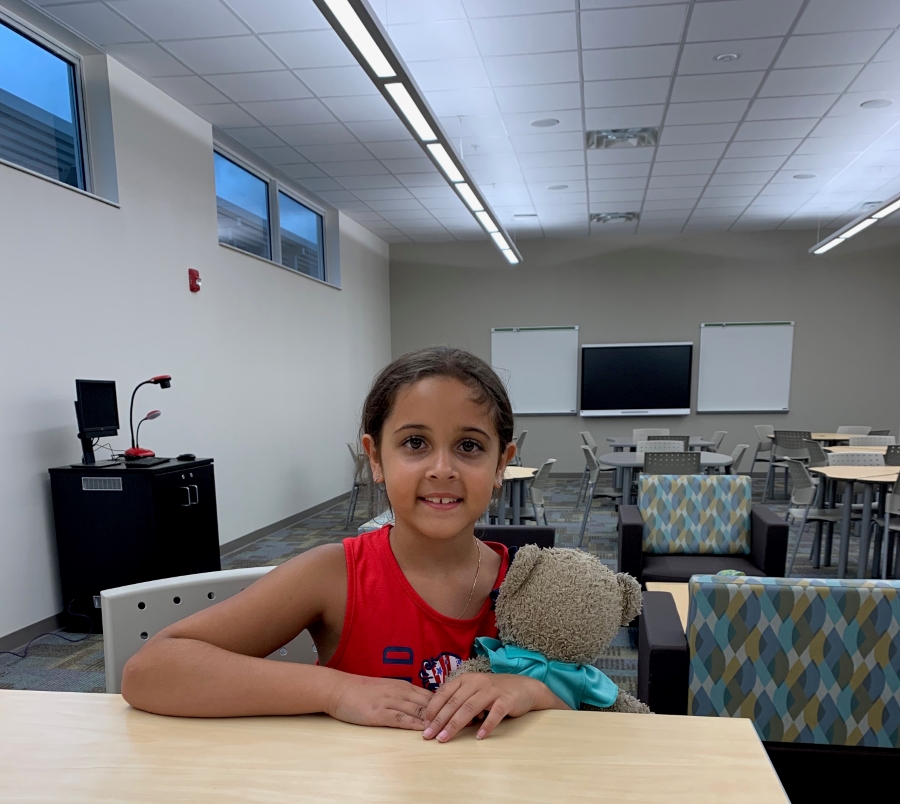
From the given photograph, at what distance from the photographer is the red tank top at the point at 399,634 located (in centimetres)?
93

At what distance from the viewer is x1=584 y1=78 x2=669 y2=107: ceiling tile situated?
396 centimetres

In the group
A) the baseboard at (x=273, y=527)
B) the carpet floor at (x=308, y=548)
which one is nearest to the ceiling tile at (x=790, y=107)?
the carpet floor at (x=308, y=548)

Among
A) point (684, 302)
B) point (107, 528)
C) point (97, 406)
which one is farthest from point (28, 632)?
point (684, 302)

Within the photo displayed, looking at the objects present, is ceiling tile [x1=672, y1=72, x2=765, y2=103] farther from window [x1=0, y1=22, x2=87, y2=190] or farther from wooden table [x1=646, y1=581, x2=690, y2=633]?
window [x1=0, y1=22, x2=87, y2=190]

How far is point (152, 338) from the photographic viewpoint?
397 cm

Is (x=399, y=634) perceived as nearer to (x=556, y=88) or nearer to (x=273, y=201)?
(x=556, y=88)

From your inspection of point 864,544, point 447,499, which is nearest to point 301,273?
point 864,544

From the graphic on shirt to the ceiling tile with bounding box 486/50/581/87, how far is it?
3683 millimetres

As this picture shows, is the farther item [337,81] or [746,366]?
[746,366]

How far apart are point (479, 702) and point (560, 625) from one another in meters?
0.17

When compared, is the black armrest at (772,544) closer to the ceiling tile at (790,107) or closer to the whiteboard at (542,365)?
the ceiling tile at (790,107)

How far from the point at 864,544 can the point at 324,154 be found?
16.6 feet

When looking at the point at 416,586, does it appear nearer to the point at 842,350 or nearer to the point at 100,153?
the point at 100,153

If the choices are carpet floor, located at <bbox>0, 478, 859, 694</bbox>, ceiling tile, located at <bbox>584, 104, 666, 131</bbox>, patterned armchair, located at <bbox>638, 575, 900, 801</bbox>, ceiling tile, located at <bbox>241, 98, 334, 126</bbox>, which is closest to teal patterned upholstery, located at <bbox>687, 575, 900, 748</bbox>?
patterned armchair, located at <bbox>638, 575, 900, 801</bbox>
